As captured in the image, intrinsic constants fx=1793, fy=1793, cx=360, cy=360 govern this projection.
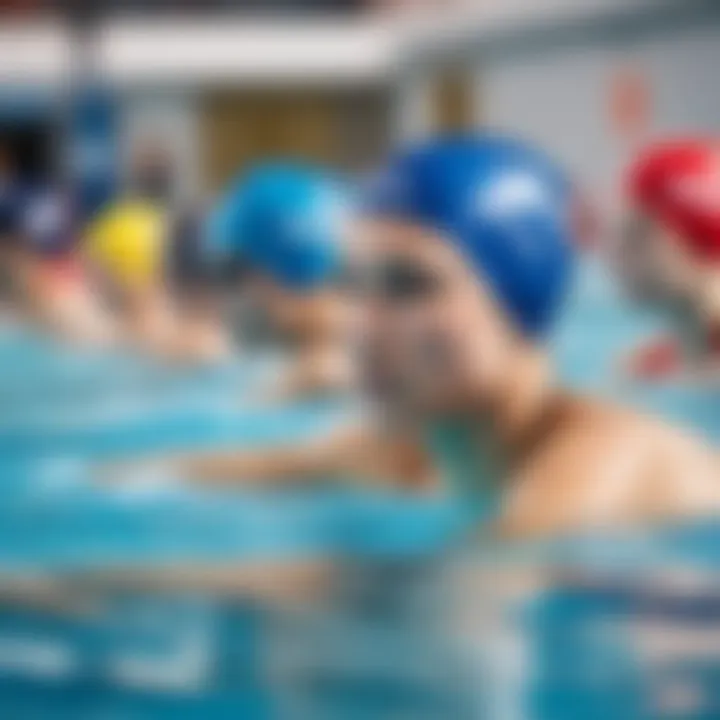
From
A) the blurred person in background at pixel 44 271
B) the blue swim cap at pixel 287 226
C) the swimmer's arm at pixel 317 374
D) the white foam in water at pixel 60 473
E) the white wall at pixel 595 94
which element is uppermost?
the white wall at pixel 595 94

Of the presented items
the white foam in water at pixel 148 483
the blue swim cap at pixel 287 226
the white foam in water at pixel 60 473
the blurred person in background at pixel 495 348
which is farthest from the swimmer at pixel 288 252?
the blurred person in background at pixel 495 348

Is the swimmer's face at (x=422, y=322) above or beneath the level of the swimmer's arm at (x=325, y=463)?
beneath

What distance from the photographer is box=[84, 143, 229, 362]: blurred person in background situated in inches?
207

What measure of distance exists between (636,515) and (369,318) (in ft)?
1.53

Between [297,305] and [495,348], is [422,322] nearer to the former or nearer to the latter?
[495,348]

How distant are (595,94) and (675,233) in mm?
7806

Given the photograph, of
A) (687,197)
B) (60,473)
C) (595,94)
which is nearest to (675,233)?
(687,197)

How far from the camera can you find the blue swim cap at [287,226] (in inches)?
138

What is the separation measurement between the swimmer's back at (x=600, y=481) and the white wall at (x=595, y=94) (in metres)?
7.07

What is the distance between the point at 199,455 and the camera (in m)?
3.56

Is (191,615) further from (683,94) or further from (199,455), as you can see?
(683,94)

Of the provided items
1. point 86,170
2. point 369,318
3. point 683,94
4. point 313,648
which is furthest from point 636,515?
point 86,170

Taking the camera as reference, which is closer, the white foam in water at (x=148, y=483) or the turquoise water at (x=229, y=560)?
the turquoise water at (x=229, y=560)

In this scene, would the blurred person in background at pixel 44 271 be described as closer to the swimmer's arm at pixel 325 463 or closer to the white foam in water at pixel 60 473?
the white foam in water at pixel 60 473
